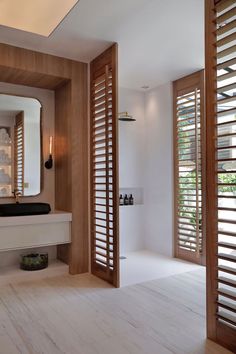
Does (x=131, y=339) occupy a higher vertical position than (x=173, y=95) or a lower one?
lower

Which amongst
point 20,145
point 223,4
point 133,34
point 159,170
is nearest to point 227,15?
point 223,4

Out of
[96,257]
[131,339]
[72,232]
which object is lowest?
[131,339]

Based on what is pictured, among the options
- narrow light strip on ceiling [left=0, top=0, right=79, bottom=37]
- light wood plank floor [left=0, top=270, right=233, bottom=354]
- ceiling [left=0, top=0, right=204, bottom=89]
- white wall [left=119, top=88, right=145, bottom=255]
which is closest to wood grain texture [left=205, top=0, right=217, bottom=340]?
light wood plank floor [left=0, top=270, right=233, bottom=354]

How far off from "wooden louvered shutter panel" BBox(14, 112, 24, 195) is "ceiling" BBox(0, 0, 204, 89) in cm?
94

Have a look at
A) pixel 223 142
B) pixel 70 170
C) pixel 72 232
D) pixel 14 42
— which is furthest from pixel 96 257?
pixel 14 42

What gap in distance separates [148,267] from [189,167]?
4.78 ft

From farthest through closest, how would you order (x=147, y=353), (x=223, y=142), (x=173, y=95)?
1. (x=173, y=95)
2. (x=223, y=142)
3. (x=147, y=353)

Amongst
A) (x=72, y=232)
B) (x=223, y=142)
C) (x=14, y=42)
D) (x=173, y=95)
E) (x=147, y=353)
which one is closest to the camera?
(x=147, y=353)

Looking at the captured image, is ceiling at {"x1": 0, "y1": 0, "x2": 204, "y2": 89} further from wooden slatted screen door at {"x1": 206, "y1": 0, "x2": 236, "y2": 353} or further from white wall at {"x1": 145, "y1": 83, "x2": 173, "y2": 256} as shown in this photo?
white wall at {"x1": 145, "y1": 83, "x2": 173, "y2": 256}

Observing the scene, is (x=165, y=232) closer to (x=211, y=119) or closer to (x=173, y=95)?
(x=173, y=95)

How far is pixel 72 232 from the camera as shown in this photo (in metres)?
3.57

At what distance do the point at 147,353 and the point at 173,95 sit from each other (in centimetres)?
347

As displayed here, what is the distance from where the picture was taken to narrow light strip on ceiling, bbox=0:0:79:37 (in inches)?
114

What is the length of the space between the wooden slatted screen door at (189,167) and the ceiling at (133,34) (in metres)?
0.42
